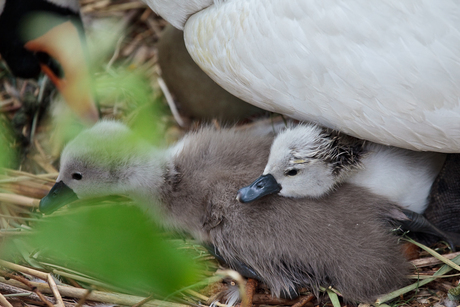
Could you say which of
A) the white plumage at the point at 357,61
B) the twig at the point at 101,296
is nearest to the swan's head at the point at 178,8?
the white plumage at the point at 357,61

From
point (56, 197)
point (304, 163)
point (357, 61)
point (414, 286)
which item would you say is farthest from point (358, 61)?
point (56, 197)

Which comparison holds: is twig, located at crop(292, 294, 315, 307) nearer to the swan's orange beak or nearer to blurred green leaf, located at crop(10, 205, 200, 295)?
blurred green leaf, located at crop(10, 205, 200, 295)

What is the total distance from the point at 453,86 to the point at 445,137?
13 centimetres

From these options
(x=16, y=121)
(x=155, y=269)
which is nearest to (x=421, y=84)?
(x=155, y=269)

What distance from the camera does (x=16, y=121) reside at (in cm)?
205

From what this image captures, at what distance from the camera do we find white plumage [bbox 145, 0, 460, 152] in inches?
43.3

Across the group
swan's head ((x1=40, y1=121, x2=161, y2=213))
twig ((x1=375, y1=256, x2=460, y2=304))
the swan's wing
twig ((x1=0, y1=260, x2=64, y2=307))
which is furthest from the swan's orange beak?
twig ((x1=375, y1=256, x2=460, y2=304))

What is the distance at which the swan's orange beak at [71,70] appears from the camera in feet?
5.94

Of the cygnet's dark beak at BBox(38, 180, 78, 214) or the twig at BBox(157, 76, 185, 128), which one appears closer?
the cygnet's dark beak at BBox(38, 180, 78, 214)

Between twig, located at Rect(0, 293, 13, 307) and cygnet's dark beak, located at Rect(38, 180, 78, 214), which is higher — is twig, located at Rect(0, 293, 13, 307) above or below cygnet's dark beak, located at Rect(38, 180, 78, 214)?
below

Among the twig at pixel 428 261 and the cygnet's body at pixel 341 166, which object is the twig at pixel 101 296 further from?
the twig at pixel 428 261

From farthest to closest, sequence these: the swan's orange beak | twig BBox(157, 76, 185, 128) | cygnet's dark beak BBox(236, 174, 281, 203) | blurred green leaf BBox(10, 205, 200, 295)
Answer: twig BBox(157, 76, 185, 128) < the swan's orange beak < cygnet's dark beak BBox(236, 174, 281, 203) < blurred green leaf BBox(10, 205, 200, 295)

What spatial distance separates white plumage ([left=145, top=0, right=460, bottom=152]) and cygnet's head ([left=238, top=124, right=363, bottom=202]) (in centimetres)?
13

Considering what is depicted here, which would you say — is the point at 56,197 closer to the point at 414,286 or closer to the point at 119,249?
the point at 119,249
